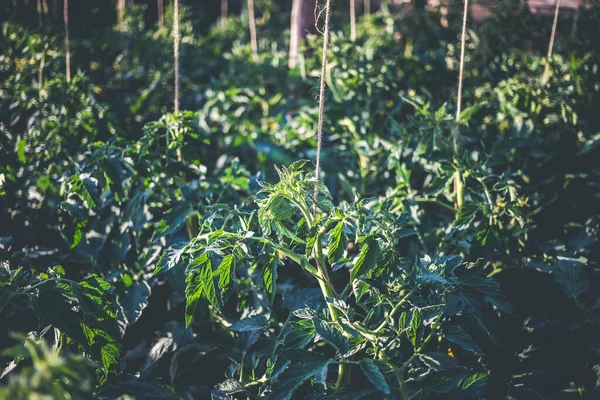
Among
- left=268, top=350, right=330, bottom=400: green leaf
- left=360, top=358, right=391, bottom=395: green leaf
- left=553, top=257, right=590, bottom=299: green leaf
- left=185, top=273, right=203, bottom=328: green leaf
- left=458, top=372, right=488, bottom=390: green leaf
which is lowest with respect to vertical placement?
left=458, top=372, right=488, bottom=390: green leaf

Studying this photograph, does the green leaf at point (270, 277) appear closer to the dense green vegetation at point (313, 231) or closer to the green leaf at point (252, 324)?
the dense green vegetation at point (313, 231)

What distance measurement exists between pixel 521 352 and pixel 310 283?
0.90 m

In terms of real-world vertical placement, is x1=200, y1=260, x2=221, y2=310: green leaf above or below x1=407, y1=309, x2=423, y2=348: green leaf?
above

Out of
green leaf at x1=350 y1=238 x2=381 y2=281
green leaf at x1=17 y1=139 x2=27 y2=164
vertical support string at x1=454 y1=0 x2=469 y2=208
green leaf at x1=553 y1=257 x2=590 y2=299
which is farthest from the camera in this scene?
green leaf at x1=17 y1=139 x2=27 y2=164

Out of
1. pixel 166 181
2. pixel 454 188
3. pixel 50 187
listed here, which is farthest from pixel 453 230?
pixel 50 187

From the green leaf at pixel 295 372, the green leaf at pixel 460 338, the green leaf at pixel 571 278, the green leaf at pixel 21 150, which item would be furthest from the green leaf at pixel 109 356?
the green leaf at pixel 571 278

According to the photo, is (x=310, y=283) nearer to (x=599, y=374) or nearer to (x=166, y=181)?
(x=166, y=181)

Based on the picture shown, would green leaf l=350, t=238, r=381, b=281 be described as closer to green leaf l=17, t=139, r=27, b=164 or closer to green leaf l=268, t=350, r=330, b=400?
green leaf l=268, t=350, r=330, b=400

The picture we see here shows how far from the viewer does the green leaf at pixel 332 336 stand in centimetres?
119

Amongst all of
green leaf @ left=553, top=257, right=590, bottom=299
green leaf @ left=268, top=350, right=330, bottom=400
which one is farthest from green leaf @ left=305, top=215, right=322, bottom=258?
green leaf @ left=553, top=257, right=590, bottom=299

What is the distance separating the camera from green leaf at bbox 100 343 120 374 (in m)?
1.26

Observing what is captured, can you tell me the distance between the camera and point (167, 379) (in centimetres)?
181

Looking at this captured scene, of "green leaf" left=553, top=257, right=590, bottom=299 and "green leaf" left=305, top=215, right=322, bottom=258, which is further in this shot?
"green leaf" left=553, top=257, right=590, bottom=299

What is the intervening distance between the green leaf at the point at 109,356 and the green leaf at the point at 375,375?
2.25ft
